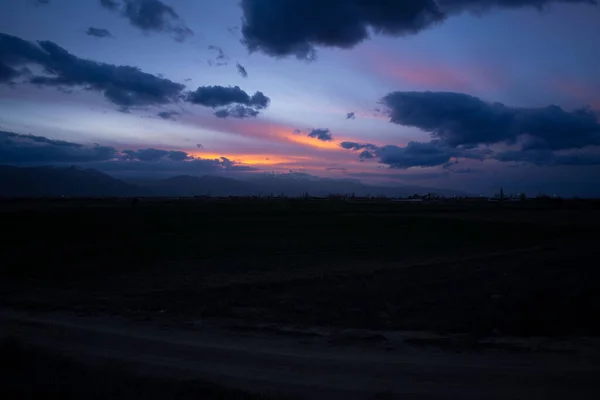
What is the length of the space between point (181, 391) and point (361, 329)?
7.33 metres

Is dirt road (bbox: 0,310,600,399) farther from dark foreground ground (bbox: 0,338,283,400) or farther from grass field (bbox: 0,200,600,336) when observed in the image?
grass field (bbox: 0,200,600,336)

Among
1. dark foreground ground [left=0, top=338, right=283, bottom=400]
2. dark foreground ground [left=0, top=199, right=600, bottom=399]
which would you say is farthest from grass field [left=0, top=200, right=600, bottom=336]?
dark foreground ground [left=0, top=338, right=283, bottom=400]

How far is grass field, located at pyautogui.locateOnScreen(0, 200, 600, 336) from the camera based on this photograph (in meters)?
17.8

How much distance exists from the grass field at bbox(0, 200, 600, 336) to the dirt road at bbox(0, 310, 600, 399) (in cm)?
260

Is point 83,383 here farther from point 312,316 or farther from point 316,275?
point 316,275

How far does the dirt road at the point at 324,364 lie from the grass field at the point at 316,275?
260 cm

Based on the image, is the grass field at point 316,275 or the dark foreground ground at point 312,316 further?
the grass field at point 316,275

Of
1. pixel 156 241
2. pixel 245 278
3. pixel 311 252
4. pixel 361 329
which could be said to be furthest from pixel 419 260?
pixel 156 241

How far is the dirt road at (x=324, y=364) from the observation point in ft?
34.5

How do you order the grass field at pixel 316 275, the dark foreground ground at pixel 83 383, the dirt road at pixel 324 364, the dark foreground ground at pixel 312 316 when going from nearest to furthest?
1. the dark foreground ground at pixel 83 383
2. the dirt road at pixel 324 364
3. the dark foreground ground at pixel 312 316
4. the grass field at pixel 316 275

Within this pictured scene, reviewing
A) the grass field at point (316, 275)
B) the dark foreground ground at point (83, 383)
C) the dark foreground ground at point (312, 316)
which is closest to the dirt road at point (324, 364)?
the dark foreground ground at point (312, 316)

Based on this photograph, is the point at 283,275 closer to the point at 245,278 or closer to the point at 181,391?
the point at 245,278

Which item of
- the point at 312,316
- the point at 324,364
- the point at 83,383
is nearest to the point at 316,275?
the point at 312,316

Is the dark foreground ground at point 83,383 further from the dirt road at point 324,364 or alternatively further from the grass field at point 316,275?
the grass field at point 316,275
